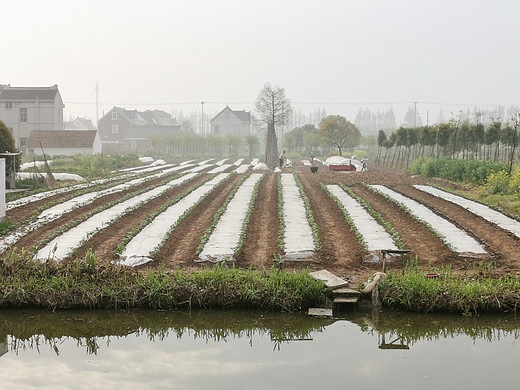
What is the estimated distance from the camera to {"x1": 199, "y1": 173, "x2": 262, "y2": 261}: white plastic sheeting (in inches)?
432

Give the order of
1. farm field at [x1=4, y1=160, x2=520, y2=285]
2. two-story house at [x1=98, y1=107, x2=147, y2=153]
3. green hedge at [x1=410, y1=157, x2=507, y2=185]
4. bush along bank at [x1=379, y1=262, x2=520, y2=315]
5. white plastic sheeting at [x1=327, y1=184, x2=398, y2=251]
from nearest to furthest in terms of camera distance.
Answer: bush along bank at [x1=379, y1=262, x2=520, y2=315], farm field at [x1=4, y1=160, x2=520, y2=285], white plastic sheeting at [x1=327, y1=184, x2=398, y2=251], green hedge at [x1=410, y1=157, x2=507, y2=185], two-story house at [x1=98, y1=107, x2=147, y2=153]

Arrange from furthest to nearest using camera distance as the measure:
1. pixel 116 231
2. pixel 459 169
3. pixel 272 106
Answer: pixel 272 106 < pixel 459 169 < pixel 116 231

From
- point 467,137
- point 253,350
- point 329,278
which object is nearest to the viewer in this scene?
point 253,350

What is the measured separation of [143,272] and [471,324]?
526 centimetres

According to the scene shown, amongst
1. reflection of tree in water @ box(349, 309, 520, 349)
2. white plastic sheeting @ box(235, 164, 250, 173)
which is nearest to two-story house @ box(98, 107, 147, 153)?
white plastic sheeting @ box(235, 164, 250, 173)

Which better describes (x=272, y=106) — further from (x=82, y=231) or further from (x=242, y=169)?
(x=82, y=231)

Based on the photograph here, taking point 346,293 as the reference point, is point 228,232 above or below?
above

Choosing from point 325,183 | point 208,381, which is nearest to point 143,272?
point 208,381

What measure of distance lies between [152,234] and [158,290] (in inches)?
171

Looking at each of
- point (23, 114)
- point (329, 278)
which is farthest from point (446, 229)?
point (23, 114)

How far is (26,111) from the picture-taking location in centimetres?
5659

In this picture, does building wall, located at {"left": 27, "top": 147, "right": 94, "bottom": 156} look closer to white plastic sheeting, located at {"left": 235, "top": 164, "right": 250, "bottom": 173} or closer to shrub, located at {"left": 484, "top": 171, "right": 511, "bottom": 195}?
white plastic sheeting, located at {"left": 235, "top": 164, "right": 250, "bottom": 173}

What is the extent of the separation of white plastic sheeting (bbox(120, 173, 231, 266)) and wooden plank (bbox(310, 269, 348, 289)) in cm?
316

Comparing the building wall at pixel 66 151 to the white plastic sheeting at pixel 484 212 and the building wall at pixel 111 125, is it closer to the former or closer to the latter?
the white plastic sheeting at pixel 484 212
